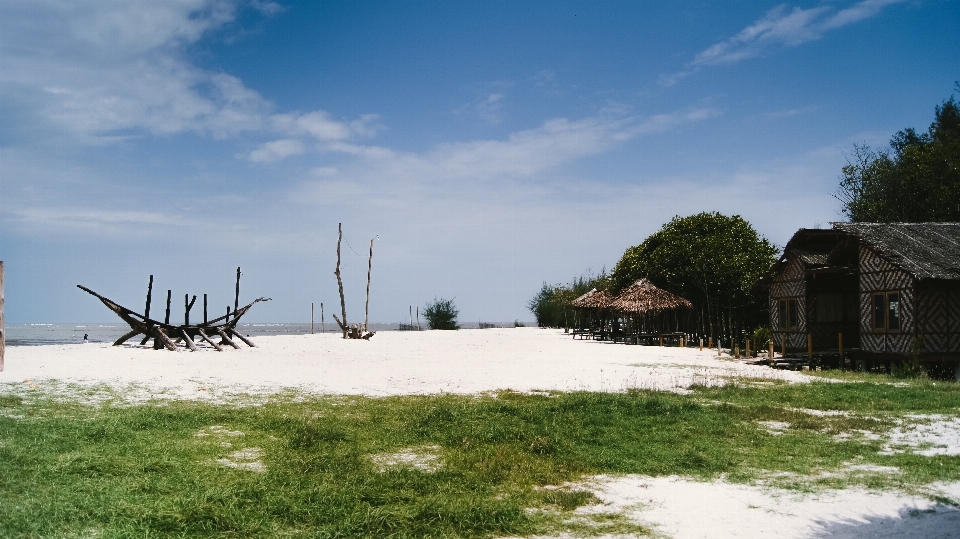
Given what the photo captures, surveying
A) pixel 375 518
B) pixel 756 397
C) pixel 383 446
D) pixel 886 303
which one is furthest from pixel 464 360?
pixel 375 518

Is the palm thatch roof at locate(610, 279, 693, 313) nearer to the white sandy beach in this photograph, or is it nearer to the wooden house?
the white sandy beach

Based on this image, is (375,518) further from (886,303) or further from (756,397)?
(886,303)

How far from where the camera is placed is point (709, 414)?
459 inches

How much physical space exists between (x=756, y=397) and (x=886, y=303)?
10725 mm

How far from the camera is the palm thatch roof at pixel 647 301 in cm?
3462

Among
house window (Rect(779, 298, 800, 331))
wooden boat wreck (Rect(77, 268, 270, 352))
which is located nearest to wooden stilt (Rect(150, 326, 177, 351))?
wooden boat wreck (Rect(77, 268, 270, 352))

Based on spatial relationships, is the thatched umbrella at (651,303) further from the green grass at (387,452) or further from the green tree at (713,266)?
the green grass at (387,452)

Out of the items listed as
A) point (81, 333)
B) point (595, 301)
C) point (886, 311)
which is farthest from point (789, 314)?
point (81, 333)

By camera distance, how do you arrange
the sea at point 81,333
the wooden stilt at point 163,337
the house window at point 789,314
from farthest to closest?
the sea at point 81,333, the wooden stilt at point 163,337, the house window at point 789,314

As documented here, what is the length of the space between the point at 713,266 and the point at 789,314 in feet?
20.0

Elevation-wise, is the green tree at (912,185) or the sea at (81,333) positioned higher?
the green tree at (912,185)

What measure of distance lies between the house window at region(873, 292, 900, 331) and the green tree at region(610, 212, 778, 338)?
847 cm

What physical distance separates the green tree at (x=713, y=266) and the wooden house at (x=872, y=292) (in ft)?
10.4

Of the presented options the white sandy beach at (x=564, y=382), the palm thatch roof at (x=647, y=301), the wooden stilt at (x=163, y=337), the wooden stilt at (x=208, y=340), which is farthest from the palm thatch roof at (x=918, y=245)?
the wooden stilt at (x=163, y=337)
